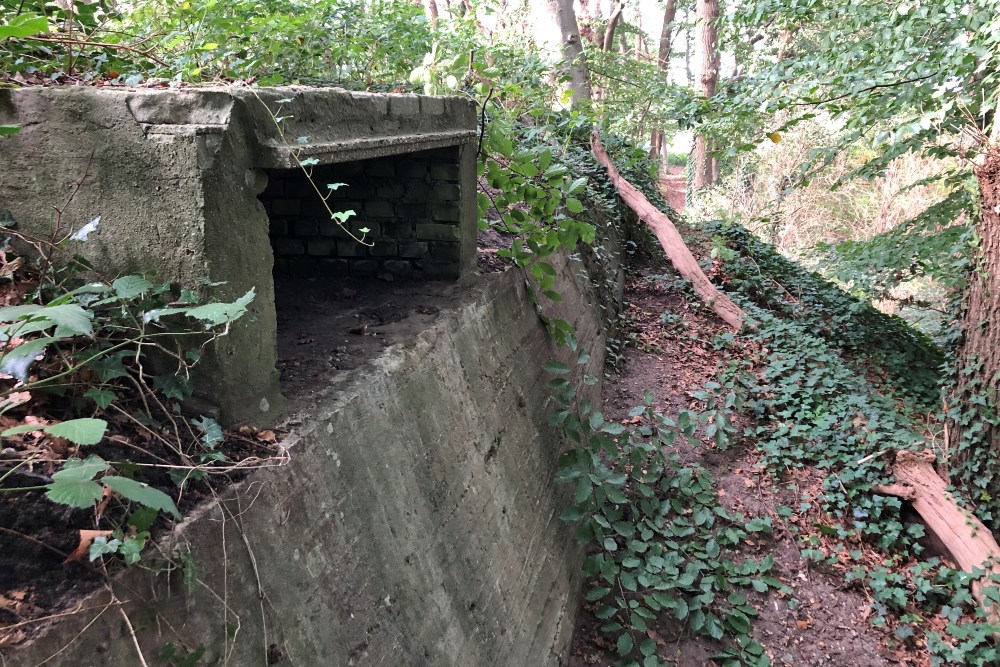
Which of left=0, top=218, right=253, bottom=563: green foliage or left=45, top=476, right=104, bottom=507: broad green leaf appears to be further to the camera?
left=0, top=218, right=253, bottom=563: green foliage

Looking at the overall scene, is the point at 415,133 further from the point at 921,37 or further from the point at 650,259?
the point at 650,259

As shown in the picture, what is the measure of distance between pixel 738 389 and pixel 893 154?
3074 millimetres

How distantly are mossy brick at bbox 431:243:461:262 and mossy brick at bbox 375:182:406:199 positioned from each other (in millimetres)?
399

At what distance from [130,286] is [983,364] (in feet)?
21.4

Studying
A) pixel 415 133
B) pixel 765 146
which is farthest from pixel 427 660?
pixel 765 146

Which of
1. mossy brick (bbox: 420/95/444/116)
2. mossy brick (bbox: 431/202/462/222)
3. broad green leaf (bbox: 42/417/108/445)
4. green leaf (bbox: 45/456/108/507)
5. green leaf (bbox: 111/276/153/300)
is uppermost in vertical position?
mossy brick (bbox: 420/95/444/116)

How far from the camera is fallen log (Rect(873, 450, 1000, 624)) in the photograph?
477 centimetres

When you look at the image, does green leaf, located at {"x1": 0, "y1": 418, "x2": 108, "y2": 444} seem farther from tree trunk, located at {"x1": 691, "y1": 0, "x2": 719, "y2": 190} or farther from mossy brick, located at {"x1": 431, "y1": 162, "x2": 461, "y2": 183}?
Result: tree trunk, located at {"x1": 691, "y1": 0, "x2": 719, "y2": 190}

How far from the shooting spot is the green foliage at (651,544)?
4047 mm

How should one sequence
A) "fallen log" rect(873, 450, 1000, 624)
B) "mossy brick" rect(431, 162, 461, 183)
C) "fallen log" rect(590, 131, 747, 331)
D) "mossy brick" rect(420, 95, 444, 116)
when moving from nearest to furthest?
"mossy brick" rect(420, 95, 444, 116)
"mossy brick" rect(431, 162, 461, 183)
"fallen log" rect(873, 450, 1000, 624)
"fallen log" rect(590, 131, 747, 331)

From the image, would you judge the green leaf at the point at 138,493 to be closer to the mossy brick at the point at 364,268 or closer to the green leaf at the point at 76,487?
the green leaf at the point at 76,487

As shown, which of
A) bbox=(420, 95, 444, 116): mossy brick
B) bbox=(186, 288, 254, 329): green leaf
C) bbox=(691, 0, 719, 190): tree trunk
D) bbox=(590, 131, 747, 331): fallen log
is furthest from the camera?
bbox=(691, 0, 719, 190): tree trunk

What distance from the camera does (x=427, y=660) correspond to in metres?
2.49

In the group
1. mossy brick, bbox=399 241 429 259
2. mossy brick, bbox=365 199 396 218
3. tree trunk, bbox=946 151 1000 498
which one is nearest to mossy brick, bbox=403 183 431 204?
mossy brick, bbox=365 199 396 218
